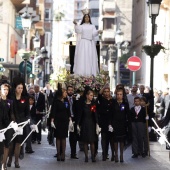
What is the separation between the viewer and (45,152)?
22406 millimetres

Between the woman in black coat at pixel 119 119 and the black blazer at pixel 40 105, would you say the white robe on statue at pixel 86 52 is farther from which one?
the woman in black coat at pixel 119 119

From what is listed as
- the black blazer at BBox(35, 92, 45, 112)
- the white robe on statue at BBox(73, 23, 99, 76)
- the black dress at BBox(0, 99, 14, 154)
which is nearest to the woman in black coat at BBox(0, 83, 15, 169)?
the black dress at BBox(0, 99, 14, 154)

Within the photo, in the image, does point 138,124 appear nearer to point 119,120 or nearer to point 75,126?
point 75,126

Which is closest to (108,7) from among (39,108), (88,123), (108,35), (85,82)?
(108,35)

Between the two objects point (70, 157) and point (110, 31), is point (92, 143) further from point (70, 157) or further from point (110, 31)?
point (110, 31)

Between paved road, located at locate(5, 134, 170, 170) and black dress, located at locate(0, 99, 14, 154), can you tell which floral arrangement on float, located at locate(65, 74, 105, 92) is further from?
black dress, located at locate(0, 99, 14, 154)

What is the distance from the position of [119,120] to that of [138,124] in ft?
7.62

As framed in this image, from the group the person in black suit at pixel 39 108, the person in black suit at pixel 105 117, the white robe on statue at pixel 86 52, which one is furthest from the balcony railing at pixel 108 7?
the person in black suit at pixel 105 117

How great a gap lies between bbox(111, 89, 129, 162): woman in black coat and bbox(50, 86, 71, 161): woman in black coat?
3.83ft

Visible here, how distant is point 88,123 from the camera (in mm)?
19797

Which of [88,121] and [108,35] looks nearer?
[88,121]

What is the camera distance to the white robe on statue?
24844 millimetres

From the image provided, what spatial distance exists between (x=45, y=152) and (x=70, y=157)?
1.65m

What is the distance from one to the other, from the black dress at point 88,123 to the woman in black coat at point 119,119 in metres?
Result: 0.47
